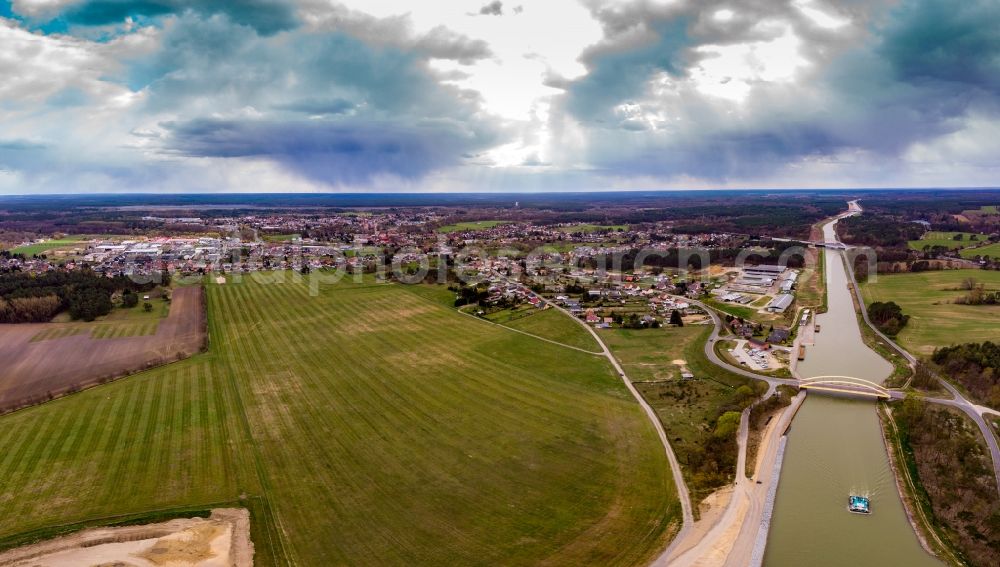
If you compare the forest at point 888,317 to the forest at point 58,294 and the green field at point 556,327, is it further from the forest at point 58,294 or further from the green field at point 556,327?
the forest at point 58,294

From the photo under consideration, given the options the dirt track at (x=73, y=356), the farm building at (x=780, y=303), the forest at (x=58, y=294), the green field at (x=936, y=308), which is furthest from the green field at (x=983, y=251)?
the forest at (x=58, y=294)

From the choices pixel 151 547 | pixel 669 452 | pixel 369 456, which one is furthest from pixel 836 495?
pixel 151 547

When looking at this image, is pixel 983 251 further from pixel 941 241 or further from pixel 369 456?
pixel 369 456

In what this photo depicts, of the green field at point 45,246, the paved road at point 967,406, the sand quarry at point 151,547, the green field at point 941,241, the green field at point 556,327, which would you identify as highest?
the green field at point 45,246

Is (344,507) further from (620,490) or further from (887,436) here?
(887,436)

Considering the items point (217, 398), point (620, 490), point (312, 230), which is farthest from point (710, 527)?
point (312, 230)

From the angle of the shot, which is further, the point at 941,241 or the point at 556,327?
the point at 941,241

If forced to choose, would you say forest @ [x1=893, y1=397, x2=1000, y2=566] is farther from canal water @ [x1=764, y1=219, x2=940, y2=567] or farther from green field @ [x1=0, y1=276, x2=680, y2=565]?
green field @ [x1=0, y1=276, x2=680, y2=565]
